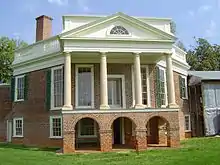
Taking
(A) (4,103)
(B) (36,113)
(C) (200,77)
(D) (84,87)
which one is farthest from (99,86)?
(A) (4,103)

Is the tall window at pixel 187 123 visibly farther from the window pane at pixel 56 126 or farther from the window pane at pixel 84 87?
the window pane at pixel 56 126

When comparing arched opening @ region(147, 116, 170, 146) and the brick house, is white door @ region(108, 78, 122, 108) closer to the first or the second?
the brick house

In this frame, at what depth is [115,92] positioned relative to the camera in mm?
23844

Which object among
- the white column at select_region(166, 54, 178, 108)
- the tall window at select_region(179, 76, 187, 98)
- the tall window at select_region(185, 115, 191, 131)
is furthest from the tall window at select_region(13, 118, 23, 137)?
the tall window at select_region(185, 115, 191, 131)

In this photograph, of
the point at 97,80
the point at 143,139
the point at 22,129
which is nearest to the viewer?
the point at 143,139

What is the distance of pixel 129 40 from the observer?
21.0 meters

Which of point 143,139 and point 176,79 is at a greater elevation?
point 176,79

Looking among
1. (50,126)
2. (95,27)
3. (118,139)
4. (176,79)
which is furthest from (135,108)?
(176,79)

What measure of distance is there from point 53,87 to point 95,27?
589 cm

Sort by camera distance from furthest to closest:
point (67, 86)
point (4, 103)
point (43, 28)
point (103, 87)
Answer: point (4, 103) < point (43, 28) < point (103, 87) < point (67, 86)

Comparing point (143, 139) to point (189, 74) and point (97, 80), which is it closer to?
point (97, 80)

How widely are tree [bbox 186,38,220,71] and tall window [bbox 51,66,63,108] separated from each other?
29820mm

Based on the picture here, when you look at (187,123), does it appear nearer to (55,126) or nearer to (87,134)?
(87,134)

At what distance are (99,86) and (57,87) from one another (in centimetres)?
314
